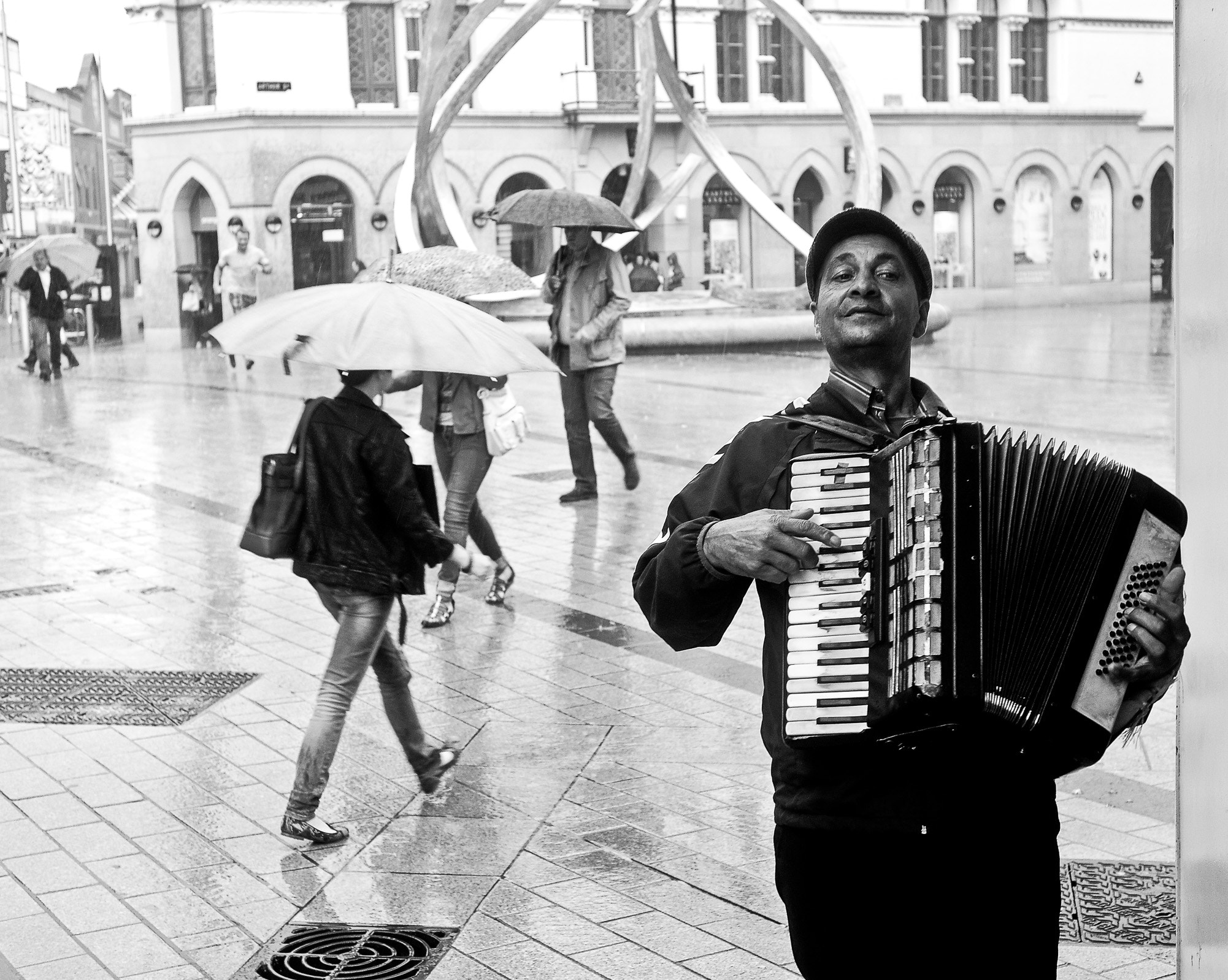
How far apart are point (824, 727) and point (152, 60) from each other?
3604cm

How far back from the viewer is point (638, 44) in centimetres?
2597

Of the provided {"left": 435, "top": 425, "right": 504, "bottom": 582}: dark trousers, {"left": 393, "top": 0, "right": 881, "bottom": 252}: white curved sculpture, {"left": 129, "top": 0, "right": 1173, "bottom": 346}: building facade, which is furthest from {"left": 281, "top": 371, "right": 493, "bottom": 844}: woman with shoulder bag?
{"left": 129, "top": 0, "right": 1173, "bottom": 346}: building facade

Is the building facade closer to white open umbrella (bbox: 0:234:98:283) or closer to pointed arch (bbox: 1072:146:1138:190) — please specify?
pointed arch (bbox: 1072:146:1138:190)

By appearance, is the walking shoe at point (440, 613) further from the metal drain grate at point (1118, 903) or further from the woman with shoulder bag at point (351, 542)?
the metal drain grate at point (1118, 903)

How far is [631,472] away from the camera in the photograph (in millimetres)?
11828

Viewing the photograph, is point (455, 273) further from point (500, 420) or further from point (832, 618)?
point (832, 618)

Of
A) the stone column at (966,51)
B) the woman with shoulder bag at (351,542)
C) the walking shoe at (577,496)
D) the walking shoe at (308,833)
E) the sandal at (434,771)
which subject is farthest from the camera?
the stone column at (966,51)

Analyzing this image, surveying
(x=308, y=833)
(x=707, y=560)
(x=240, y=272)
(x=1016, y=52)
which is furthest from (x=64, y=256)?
(x=1016, y=52)

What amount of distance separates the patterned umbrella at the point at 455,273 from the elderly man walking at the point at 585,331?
1841 mm

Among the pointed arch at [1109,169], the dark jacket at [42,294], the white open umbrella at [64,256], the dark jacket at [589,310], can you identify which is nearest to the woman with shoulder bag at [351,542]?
the dark jacket at [589,310]

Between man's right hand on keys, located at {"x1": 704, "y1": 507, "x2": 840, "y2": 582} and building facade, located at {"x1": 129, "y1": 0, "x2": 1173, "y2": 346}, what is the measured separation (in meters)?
29.5

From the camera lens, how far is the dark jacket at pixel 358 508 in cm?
537

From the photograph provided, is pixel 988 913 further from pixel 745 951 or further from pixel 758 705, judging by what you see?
pixel 758 705

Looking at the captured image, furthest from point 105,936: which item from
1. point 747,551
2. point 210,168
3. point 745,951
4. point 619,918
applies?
point 210,168
